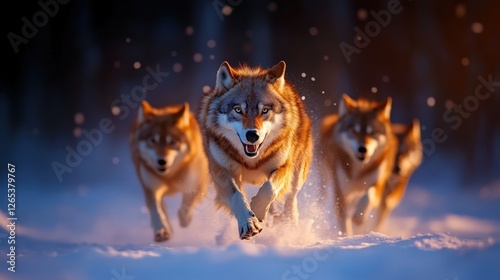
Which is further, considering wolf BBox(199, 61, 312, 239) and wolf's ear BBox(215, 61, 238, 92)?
wolf's ear BBox(215, 61, 238, 92)

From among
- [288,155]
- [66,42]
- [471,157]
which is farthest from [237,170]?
[471,157]

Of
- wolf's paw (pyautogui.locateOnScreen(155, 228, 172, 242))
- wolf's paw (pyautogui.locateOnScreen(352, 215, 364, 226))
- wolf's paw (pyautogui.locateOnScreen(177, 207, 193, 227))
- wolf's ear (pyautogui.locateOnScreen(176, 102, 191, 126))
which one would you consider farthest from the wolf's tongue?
wolf's paw (pyautogui.locateOnScreen(352, 215, 364, 226))

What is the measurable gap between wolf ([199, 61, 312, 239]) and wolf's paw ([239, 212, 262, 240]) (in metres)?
0.06

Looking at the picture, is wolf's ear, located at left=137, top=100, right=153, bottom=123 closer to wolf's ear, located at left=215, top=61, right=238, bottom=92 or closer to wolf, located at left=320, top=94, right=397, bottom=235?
wolf's ear, located at left=215, top=61, right=238, bottom=92

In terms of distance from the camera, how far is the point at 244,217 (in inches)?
131

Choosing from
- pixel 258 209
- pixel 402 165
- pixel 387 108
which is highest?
pixel 387 108

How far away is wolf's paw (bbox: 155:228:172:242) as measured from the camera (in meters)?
3.89

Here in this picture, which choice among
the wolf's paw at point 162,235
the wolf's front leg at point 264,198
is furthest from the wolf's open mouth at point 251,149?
the wolf's paw at point 162,235

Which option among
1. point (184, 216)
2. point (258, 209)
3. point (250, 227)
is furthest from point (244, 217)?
point (184, 216)

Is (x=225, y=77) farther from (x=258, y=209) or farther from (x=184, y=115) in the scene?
(x=258, y=209)

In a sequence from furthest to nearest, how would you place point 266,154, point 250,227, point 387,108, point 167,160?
Answer: point 387,108 < point 167,160 < point 266,154 < point 250,227

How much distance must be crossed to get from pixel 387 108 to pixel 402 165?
381 mm

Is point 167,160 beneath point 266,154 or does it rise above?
above

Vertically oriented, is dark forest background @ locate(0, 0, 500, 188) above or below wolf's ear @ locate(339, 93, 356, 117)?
above
